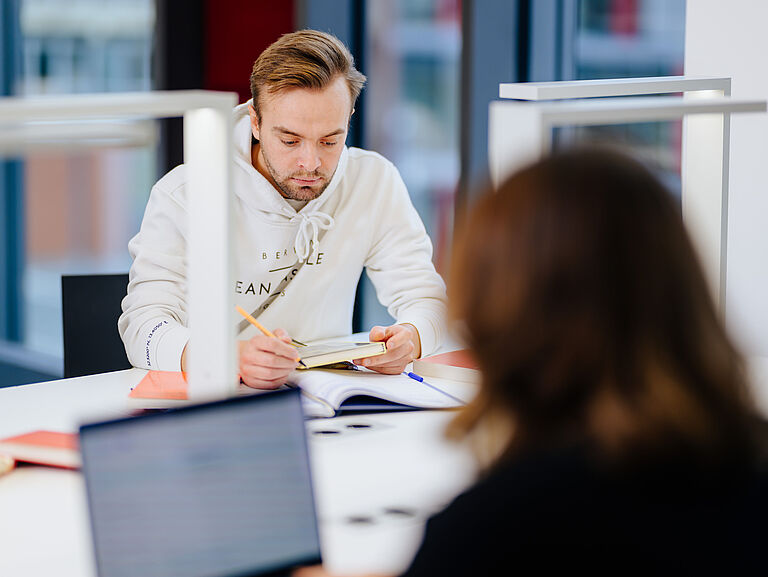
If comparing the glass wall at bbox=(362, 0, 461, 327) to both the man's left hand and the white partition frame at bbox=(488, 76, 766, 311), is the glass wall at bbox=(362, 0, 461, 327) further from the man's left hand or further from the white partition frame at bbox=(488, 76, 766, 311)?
the white partition frame at bbox=(488, 76, 766, 311)

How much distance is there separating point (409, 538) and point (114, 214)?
12.4ft

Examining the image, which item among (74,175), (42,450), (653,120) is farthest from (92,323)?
(74,175)

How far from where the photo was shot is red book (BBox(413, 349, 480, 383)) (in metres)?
1.79

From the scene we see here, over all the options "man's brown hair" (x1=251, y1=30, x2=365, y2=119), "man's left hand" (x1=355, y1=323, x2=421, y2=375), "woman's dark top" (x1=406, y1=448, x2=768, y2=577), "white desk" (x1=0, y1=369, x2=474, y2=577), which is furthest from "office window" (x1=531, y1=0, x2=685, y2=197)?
"woman's dark top" (x1=406, y1=448, x2=768, y2=577)

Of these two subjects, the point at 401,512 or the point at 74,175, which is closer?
the point at 401,512

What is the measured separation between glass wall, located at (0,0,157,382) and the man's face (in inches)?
92.1

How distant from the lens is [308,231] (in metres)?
2.10

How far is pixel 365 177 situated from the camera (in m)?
2.19

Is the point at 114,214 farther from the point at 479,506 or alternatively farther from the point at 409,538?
the point at 479,506

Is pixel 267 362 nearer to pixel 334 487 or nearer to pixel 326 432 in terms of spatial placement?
pixel 326 432

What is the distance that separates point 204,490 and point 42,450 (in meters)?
0.56

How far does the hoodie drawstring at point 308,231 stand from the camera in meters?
2.06

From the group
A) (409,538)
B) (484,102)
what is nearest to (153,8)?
(484,102)

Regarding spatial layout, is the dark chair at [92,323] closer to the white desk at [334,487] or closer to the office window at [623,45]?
the white desk at [334,487]
